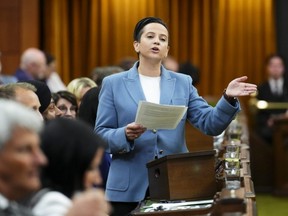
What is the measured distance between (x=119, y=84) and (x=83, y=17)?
29.3 ft

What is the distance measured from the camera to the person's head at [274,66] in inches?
526

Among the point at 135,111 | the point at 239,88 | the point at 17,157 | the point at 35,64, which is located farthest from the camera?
the point at 35,64

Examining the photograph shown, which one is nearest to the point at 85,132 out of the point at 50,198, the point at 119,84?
the point at 50,198

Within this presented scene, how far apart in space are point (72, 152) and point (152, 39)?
2.45 m

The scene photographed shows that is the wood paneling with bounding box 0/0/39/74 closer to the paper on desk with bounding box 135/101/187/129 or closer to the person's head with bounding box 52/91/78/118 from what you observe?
the person's head with bounding box 52/91/78/118

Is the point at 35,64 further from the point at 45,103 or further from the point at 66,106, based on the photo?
the point at 45,103

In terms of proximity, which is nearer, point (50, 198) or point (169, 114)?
point (50, 198)

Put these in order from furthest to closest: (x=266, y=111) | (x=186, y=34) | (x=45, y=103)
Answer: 1. (x=186, y=34)
2. (x=266, y=111)
3. (x=45, y=103)

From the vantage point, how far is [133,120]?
5336 mm

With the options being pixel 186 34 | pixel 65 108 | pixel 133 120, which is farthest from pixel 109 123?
pixel 186 34

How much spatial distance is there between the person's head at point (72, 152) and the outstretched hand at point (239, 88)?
2.16 meters

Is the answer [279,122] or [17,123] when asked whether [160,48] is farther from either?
[279,122]

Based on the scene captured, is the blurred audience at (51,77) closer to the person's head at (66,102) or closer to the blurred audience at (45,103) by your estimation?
the person's head at (66,102)

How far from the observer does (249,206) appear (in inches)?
175
